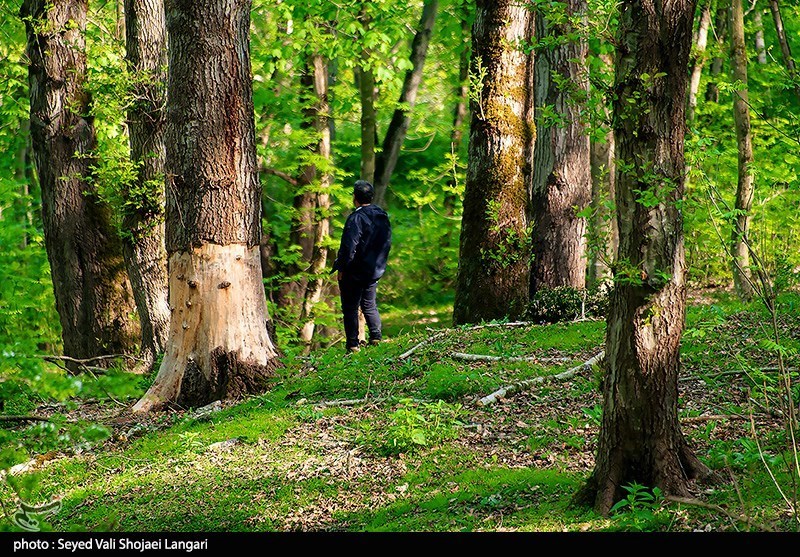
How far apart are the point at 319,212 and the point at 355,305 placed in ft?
23.7

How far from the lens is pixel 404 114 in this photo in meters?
16.2

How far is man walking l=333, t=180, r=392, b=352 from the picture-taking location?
10.4m

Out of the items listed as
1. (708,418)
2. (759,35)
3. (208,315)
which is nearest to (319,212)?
(759,35)

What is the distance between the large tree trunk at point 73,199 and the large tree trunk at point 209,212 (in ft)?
12.5

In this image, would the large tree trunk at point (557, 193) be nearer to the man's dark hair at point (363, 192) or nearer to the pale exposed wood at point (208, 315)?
the man's dark hair at point (363, 192)

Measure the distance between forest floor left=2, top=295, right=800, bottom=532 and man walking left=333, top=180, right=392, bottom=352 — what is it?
161 centimetres

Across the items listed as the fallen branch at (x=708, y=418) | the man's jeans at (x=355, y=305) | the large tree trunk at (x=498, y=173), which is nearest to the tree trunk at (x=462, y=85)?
the large tree trunk at (x=498, y=173)

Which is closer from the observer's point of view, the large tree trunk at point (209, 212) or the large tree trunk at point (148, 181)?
the large tree trunk at point (209, 212)

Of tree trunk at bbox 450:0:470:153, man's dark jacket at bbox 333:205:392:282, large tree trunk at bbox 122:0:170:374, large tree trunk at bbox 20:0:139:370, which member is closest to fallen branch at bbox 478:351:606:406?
man's dark jacket at bbox 333:205:392:282

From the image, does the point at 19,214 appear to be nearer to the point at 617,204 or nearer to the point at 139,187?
the point at 139,187

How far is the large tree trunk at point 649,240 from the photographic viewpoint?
444 centimetres

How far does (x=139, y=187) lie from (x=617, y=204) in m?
8.07

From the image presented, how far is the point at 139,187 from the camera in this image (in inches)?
439
